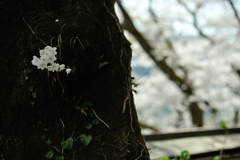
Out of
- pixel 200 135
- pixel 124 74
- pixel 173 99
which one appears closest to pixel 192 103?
pixel 173 99

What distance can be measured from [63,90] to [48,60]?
0.20 meters

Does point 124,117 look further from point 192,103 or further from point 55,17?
point 192,103

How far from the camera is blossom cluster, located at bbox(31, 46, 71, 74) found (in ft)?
3.88

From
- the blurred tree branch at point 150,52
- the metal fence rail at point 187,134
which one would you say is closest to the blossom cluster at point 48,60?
the metal fence rail at point 187,134

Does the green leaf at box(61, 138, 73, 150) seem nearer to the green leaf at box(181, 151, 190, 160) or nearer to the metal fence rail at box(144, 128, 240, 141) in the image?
the green leaf at box(181, 151, 190, 160)

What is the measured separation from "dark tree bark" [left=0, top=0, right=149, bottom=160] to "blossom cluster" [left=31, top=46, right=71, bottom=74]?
83 mm

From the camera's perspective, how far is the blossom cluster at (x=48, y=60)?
3.88ft

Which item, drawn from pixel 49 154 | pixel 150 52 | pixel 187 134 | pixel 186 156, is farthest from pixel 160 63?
pixel 49 154

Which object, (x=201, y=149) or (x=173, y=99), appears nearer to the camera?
(x=201, y=149)

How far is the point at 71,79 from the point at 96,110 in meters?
0.25

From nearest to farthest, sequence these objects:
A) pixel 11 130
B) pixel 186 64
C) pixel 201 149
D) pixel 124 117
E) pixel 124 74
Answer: pixel 11 130 < pixel 124 117 < pixel 124 74 < pixel 201 149 < pixel 186 64

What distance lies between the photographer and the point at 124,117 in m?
1.38

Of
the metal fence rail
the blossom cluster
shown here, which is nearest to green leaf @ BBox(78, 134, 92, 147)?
the blossom cluster

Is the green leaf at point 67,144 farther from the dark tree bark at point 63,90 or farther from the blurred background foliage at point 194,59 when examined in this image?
the blurred background foliage at point 194,59
